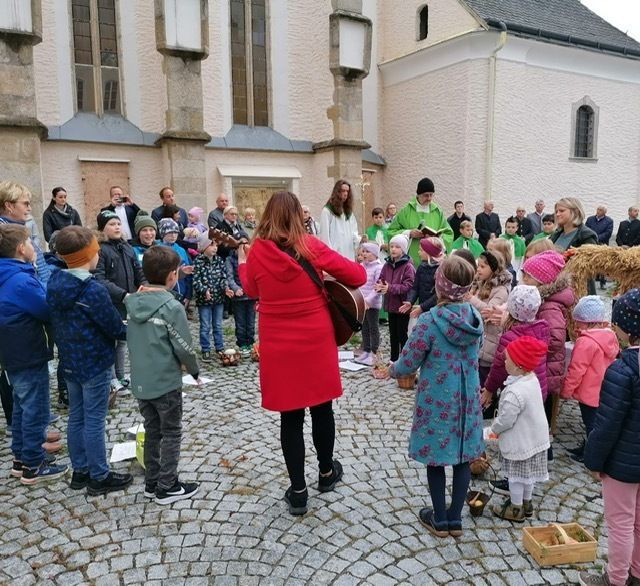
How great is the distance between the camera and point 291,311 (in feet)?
10.6

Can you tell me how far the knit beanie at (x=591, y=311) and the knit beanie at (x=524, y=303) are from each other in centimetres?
31

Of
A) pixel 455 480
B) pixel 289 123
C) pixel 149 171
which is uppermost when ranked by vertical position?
pixel 289 123

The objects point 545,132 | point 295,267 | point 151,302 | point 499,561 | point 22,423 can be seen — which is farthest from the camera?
point 545,132

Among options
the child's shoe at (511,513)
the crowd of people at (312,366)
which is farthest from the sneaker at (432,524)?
the child's shoe at (511,513)

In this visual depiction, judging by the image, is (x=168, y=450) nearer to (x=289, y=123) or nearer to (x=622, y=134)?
(x=289, y=123)

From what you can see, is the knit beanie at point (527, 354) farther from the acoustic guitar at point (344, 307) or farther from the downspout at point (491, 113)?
the downspout at point (491, 113)

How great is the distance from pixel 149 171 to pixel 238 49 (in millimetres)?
4062

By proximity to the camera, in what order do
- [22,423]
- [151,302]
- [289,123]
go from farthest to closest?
1. [289,123]
2. [22,423]
3. [151,302]

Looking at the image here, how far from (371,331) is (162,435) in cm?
373

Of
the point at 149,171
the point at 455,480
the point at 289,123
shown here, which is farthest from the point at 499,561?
the point at 289,123

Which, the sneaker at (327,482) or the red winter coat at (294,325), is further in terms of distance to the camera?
the sneaker at (327,482)

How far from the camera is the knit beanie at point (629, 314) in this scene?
8.18 ft

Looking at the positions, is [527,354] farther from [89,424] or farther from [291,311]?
[89,424]

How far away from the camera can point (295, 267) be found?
3.14 m
